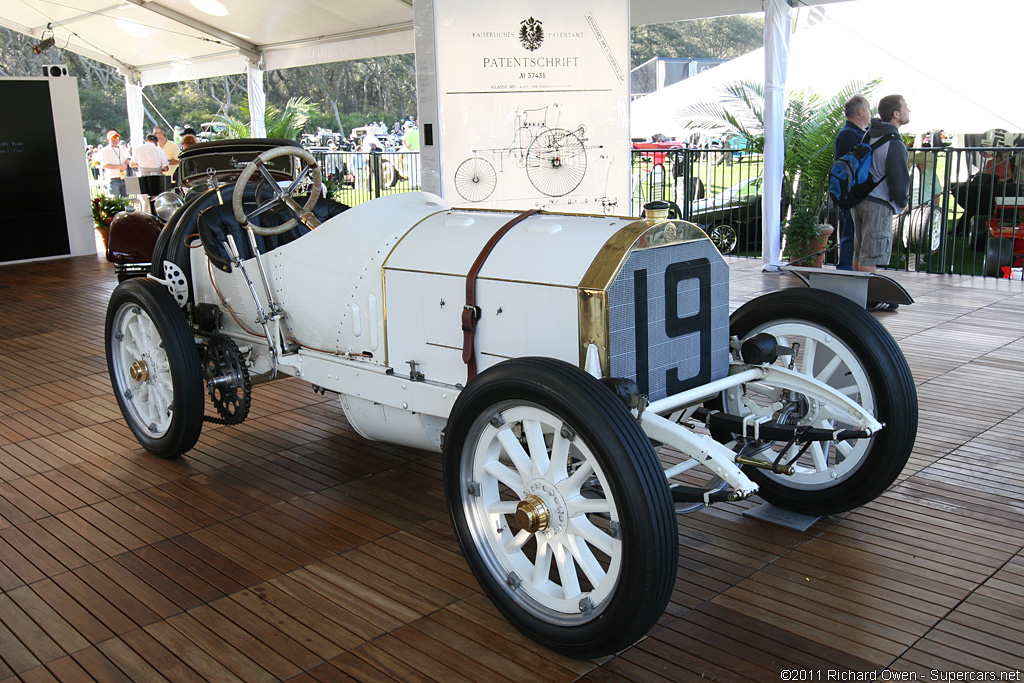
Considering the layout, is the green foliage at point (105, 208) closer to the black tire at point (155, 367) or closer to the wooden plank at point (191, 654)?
the black tire at point (155, 367)

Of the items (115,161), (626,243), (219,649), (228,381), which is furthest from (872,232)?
(115,161)

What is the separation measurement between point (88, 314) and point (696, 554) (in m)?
6.53

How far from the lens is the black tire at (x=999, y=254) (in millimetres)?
8750

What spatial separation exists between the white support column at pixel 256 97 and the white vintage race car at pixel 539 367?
896 centimetres

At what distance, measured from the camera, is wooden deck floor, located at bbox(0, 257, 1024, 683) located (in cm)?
245

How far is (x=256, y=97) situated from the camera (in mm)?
12633

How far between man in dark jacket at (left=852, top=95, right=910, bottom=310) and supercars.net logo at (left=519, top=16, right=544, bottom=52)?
8.76ft

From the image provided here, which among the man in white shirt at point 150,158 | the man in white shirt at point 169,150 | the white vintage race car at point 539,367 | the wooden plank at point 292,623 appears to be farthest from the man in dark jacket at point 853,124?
the man in white shirt at point 169,150

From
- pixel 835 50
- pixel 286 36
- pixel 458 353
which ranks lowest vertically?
pixel 458 353

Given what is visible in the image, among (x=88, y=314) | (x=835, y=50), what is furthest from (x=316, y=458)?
(x=835, y=50)

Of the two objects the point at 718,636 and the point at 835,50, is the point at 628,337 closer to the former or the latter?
the point at 718,636

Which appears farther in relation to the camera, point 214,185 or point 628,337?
point 214,185

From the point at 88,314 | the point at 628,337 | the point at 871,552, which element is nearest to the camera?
the point at 628,337

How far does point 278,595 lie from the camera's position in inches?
112
